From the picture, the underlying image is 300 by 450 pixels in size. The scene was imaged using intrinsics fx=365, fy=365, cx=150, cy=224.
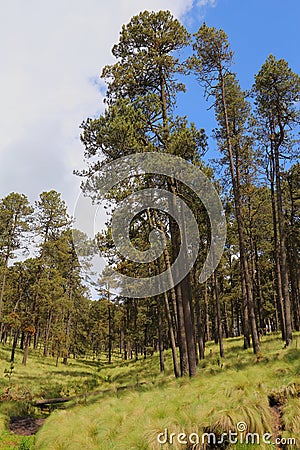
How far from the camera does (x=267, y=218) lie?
24.6 m

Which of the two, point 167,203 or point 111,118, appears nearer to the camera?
point 111,118

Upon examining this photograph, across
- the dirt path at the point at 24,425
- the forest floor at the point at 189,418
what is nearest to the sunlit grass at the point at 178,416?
the forest floor at the point at 189,418

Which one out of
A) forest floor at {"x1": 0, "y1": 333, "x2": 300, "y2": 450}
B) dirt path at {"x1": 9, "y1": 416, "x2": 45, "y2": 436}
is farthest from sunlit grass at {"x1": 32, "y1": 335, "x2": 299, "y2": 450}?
dirt path at {"x1": 9, "y1": 416, "x2": 45, "y2": 436}

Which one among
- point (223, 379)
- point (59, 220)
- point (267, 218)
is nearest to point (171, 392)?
point (223, 379)

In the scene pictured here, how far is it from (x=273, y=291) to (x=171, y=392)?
85.5ft

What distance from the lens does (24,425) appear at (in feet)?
42.0

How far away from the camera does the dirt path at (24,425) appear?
11945mm

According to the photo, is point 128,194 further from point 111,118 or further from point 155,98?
point 155,98

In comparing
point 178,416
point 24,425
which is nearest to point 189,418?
point 178,416

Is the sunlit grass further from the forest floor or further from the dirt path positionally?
the dirt path

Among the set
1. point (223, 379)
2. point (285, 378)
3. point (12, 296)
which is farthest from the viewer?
point (12, 296)

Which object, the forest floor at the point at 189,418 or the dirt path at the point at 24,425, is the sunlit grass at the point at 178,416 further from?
the dirt path at the point at 24,425

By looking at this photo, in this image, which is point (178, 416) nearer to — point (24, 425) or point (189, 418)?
point (189, 418)

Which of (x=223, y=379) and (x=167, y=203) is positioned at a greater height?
(x=167, y=203)
